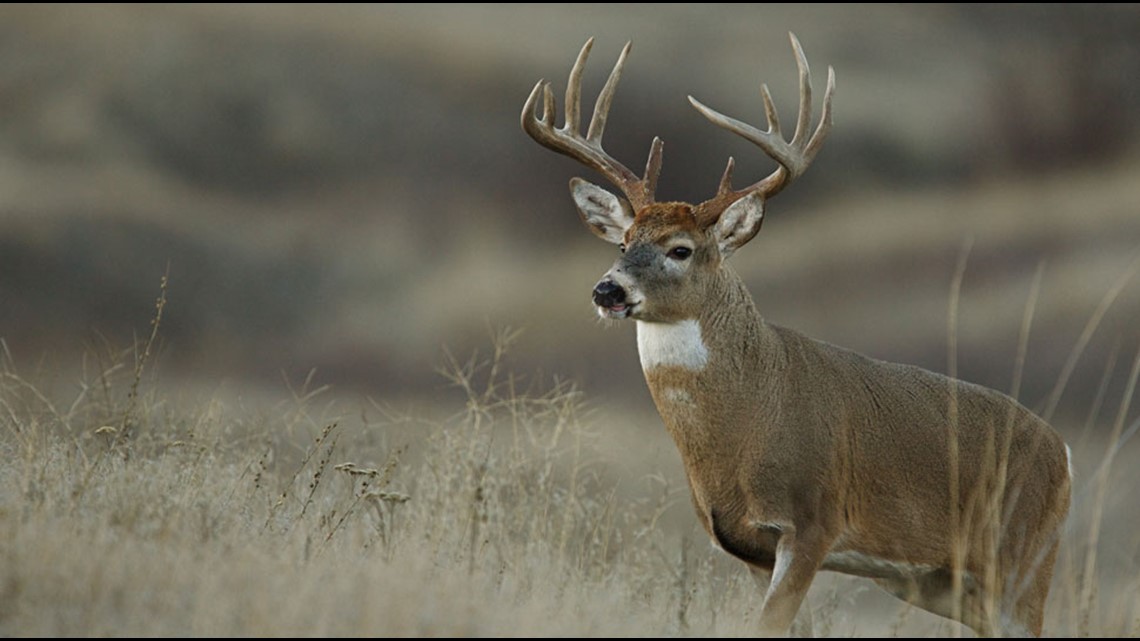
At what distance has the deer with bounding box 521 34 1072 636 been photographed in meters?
7.30

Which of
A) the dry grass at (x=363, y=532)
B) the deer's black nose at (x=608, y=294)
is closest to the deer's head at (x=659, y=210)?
the deer's black nose at (x=608, y=294)

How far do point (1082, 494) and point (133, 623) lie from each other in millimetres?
4608

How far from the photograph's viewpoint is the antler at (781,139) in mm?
8039

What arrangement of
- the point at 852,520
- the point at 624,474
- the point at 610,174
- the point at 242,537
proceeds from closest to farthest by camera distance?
the point at 242,537 < the point at 852,520 < the point at 610,174 < the point at 624,474

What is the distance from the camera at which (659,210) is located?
25.9 feet

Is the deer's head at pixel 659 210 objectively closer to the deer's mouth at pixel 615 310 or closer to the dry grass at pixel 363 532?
the deer's mouth at pixel 615 310

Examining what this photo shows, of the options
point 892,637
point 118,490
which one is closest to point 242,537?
point 118,490

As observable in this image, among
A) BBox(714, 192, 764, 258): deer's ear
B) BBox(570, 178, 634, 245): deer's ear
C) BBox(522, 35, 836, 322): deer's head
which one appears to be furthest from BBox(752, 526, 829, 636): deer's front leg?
BBox(570, 178, 634, 245): deer's ear

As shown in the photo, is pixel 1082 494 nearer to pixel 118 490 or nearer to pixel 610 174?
pixel 610 174

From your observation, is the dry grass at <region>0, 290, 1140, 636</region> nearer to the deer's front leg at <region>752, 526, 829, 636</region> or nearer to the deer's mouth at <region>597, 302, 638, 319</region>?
the deer's front leg at <region>752, 526, 829, 636</region>

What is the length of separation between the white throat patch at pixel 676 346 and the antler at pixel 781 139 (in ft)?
2.35

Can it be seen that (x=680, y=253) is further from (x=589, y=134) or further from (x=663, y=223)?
(x=589, y=134)

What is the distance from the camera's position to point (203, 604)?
16.9 ft

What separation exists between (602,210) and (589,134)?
63cm
